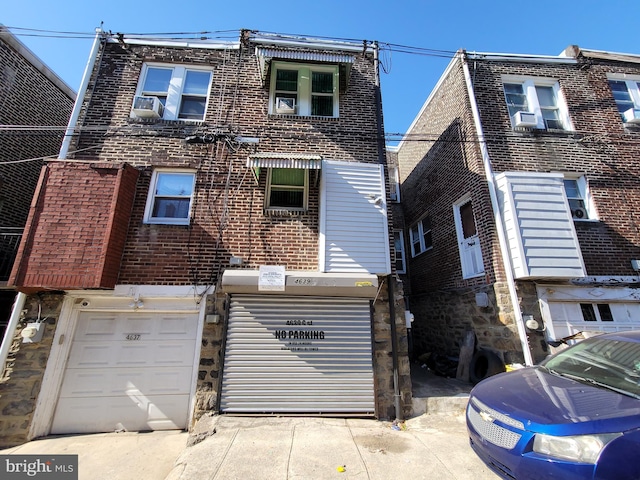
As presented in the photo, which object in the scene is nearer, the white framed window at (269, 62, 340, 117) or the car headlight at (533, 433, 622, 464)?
the car headlight at (533, 433, 622, 464)

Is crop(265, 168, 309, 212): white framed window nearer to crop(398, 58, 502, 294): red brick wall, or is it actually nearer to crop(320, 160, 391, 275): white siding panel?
crop(320, 160, 391, 275): white siding panel

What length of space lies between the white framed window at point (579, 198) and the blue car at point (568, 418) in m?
5.49

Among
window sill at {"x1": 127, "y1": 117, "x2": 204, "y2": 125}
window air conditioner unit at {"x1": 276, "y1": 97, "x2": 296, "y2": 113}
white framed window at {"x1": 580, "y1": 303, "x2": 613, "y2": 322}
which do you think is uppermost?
window air conditioner unit at {"x1": 276, "y1": 97, "x2": 296, "y2": 113}

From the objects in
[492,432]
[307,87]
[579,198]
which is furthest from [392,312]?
[579,198]

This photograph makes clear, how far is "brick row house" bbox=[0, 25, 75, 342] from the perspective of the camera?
772cm

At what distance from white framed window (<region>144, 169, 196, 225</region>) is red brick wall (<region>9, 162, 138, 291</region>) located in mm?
492

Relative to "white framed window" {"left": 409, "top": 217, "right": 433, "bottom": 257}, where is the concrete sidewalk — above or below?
below

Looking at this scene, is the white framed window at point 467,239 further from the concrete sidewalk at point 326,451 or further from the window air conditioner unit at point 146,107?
the window air conditioner unit at point 146,107

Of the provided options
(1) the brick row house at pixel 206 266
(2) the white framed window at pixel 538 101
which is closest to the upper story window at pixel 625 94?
(2) the white framed window at pixel 538 101

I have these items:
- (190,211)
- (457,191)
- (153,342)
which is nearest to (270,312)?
(153,342)

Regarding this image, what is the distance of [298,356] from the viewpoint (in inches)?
231

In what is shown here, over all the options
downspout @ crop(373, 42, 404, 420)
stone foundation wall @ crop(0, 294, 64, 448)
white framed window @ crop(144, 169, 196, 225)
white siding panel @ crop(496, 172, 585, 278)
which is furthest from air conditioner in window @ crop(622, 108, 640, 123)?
stone foundation wall @ crop(0, 294, 64, 448)

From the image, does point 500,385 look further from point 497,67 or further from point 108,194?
point 497,67

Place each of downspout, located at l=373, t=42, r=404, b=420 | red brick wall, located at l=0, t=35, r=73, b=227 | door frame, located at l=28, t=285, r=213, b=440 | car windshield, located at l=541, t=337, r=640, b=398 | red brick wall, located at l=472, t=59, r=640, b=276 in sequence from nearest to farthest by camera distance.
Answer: car windshield, located at l=541, t=337, r=640, b=398, door frame, located at l=28, t=285, r=213, b=440, downspout, located at l=373, t=42, r=404, b=420, red brick wall, located at l=472, t=59, r=640, b=276, red brick wall, located at l=0, t=35, r=73, b=227
